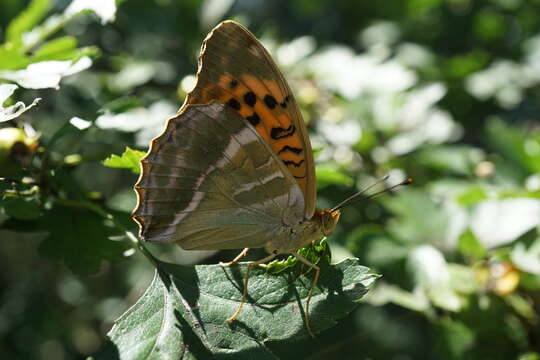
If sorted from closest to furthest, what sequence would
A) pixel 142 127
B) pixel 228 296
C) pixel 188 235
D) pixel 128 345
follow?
pixel 128 345 < pixel 228 296 < pixel 188 235 < pixel 142 127

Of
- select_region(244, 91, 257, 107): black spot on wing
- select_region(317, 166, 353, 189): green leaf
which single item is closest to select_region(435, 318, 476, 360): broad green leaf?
select_region(317, 166, 353, 189): green leaf

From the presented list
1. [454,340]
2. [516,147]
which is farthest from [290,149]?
[516,147]

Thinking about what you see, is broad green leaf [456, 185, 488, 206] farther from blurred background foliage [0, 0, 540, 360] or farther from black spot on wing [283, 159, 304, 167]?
black spot on wing [283, 159, 304, 167]

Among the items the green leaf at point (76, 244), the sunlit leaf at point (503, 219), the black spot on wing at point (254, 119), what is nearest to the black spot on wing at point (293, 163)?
the black spot on wing at point (254, 119)

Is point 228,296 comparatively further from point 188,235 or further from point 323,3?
point 323,3

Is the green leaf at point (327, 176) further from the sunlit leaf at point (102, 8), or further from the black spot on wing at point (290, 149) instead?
the sunlit leaf at point (102, 8)

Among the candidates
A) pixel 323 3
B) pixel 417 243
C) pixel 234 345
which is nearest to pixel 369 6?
pixel 323 3
